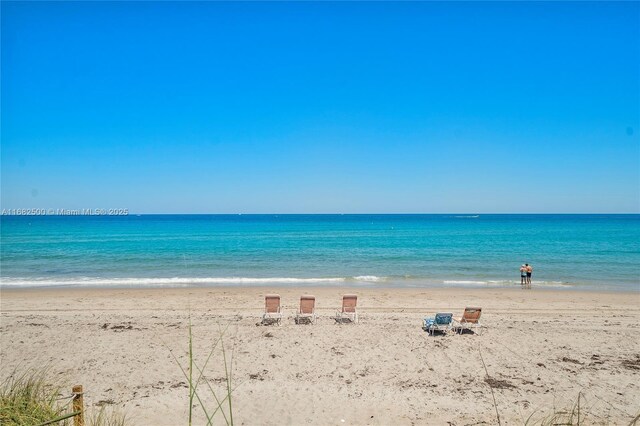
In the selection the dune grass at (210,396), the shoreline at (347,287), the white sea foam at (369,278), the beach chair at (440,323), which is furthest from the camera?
the white sea foam at (369,278)

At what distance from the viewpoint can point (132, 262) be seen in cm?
3003

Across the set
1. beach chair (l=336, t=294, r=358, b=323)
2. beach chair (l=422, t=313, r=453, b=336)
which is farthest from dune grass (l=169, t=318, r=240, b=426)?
beach chair (l=422, t=313, r=453, b=336)

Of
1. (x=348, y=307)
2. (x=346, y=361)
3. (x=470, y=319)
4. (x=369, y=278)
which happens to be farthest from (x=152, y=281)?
A: (x=470, y=319)

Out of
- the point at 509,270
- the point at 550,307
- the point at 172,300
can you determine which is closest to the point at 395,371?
the point at 550,307

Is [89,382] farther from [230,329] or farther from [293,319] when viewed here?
[293,319]

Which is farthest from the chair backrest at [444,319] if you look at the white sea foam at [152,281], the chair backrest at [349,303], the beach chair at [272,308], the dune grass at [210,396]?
the white sea foam at [152,281]

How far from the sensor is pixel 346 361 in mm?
9453

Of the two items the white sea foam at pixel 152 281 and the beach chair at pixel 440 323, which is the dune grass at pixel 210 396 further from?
the white sea foam at pixel 152 281

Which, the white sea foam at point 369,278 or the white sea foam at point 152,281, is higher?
the white sea foam at point 369,278

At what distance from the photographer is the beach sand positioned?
Result: 7.45 m

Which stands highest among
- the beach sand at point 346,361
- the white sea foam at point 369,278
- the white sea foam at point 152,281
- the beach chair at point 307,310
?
the beach chair at point 307,310

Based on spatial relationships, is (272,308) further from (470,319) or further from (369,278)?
(369,278)

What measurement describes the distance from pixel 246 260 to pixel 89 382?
2276cm

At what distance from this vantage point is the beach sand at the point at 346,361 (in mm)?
7449
